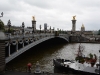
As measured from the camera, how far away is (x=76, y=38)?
126 meters

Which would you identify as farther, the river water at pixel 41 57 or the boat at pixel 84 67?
the river water at pixel 41 57

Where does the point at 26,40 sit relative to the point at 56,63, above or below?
above

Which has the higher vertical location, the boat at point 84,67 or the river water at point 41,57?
the boat at point 84,67

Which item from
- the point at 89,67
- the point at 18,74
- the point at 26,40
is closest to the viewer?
the point at 18,74

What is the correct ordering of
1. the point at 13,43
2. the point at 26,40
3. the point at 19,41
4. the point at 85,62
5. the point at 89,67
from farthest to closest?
the point at 26,40
the point at 19,41
the point at 13,43
the point at 85,62
the point at 89,67

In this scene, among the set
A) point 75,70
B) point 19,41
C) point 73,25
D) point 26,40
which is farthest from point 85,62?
point 73,25

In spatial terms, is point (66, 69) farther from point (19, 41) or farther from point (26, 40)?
point (26, 40)

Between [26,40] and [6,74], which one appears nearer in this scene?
[6,74]

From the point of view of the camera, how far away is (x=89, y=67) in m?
23.4

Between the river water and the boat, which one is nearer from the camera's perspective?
the boat

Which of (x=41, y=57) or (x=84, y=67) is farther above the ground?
(x=84, y=67)

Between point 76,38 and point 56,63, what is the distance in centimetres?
9881

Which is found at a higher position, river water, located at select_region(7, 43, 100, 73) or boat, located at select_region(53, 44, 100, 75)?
boat, located at select_region(53, 44, 100, 75)

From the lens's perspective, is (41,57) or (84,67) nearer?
(84,67)
